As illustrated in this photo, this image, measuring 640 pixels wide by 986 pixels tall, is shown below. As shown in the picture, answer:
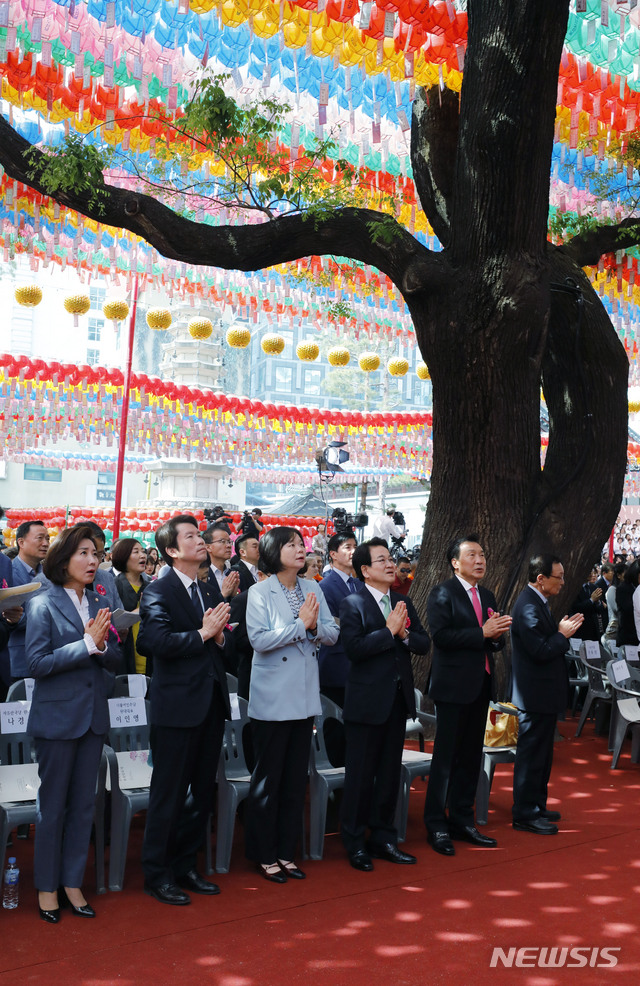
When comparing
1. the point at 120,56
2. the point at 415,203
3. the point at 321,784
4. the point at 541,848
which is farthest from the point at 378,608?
the point at 415,203

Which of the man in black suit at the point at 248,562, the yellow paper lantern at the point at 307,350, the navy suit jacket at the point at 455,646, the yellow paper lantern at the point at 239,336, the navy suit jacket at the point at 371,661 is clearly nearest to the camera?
the navy suit jacket at the point at 371,661

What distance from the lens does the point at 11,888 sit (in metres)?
3.95

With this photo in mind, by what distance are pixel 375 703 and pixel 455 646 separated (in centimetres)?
61

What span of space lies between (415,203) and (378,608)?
658cm

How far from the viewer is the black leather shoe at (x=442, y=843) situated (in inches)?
190

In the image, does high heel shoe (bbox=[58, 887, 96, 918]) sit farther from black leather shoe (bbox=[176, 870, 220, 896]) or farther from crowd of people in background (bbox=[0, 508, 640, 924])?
black leather shoe (bbox=[176, 870, 220, 896])

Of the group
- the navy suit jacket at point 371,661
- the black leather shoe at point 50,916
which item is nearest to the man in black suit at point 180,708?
the black leather shoe at point 50,916

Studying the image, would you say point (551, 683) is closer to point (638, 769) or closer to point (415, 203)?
point (638, 769)

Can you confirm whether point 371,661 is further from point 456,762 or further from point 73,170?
point 73,170

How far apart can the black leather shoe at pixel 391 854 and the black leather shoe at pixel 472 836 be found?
0.45 metres

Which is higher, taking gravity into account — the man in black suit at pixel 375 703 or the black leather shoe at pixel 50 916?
the man in black suit at pixel 375 703

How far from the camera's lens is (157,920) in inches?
151

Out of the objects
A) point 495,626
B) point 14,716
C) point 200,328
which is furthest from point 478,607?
point 200,328

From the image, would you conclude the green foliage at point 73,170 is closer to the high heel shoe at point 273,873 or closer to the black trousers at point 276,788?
the black trousers at point 276,788
